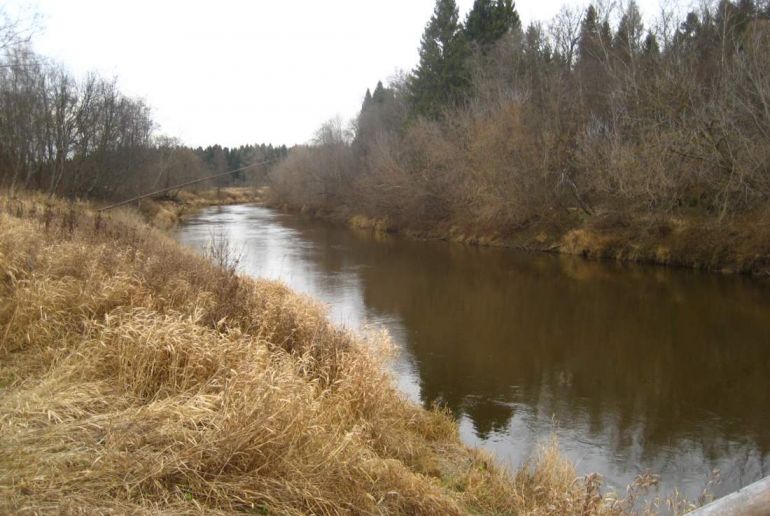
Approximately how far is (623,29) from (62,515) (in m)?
30.1

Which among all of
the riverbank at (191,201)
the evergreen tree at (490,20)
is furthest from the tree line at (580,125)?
the riverbank at (191,201)

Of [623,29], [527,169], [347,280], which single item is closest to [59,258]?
[347,280]

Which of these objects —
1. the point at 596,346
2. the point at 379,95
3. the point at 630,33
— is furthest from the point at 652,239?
the point at 379,95

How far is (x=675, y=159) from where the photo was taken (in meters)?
22.0

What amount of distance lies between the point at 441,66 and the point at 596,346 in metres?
34.1

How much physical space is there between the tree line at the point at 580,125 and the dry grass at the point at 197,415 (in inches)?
706

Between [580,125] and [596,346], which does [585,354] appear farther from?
[580,125]

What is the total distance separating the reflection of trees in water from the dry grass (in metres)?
2.47

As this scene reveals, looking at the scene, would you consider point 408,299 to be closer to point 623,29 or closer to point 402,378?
point 402,378

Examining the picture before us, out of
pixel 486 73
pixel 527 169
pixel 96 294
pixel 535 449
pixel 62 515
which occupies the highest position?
pixel 486 73

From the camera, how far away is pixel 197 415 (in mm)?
4160

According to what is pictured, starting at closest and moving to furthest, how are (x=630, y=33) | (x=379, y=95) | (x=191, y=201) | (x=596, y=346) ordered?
(x=596, y=346), (x=630, y=33), (x=191, y=201), (x=379, y=95)

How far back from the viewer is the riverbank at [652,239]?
20141 mm

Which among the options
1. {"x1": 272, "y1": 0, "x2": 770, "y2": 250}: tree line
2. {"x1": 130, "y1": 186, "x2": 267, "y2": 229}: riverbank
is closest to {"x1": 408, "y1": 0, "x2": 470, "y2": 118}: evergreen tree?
{"x1": 272, "y1": 0, "x2": 770, "y2": 250}: tree line
